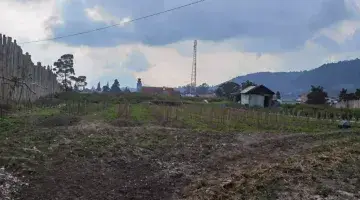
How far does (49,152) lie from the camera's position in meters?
11.3

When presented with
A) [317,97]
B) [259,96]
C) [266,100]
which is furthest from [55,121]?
[317,97]

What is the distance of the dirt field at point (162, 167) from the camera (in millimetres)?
9125

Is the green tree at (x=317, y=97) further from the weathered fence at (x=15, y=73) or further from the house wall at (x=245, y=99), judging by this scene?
the weathered fence at (x=15, y=73)

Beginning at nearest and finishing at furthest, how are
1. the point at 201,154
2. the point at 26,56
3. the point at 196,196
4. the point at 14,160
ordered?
the point at 196,196
the point at 14,160
the point at 201,154
the point at 26,56

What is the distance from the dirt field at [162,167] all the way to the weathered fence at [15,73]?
7469mm

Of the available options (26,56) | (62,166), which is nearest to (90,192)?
(62,166)

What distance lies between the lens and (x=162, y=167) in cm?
1180

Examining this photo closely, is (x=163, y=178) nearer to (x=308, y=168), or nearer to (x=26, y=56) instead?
(x=308, y=168)

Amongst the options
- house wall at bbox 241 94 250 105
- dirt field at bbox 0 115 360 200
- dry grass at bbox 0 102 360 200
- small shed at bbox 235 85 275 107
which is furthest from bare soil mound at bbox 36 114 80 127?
house wall at bbox 241 94 250 105

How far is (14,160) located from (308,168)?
6698mm

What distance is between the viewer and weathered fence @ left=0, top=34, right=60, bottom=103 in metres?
22.0

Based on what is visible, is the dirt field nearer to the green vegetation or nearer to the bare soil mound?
the green vegetation

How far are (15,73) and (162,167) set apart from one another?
52.1ft

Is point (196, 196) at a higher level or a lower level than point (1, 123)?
lower
